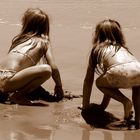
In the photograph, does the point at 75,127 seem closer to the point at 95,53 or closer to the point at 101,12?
the point at 95,53

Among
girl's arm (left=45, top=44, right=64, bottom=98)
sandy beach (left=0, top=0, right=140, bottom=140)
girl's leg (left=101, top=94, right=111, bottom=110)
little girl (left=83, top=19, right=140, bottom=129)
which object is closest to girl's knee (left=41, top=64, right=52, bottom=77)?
girl's arm (left=45, top=44, right=64, bottom=98)

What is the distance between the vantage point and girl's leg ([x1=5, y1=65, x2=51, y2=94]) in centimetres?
605

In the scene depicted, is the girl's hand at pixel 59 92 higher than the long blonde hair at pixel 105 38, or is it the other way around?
the long blonde hair at pixel 105 38

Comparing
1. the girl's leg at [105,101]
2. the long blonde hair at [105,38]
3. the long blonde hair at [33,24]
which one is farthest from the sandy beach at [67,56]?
the long blonde hair at [33,24]

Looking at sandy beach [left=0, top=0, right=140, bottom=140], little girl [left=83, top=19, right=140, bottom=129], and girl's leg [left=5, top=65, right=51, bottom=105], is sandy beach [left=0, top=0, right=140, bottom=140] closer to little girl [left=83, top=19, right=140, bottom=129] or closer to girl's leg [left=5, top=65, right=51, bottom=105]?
girl's leg [left=5, top=65, right=51, bottom=105]

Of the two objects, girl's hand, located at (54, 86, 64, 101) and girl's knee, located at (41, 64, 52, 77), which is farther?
girl's hand, located at (54, 86, 64, 101)

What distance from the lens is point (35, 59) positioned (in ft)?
20.8

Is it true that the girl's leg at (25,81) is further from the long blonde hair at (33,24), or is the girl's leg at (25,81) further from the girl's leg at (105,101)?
the girl's leg at (105,101)

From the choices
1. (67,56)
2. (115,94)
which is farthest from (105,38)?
(67,56)

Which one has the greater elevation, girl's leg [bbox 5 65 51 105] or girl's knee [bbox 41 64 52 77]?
girl's knee [bbox 41 64 52 77]

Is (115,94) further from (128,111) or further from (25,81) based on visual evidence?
(25,81)

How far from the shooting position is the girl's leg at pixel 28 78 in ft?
19.9

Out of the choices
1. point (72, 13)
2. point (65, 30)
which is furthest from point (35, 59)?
point (72, 13)

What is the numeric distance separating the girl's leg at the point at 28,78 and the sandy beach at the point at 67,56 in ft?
0.82
